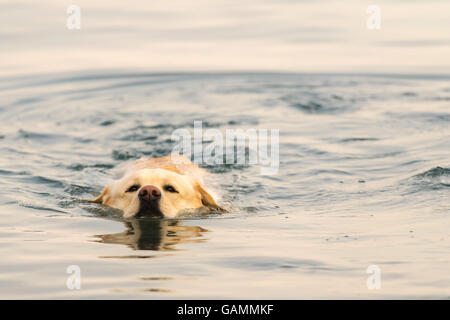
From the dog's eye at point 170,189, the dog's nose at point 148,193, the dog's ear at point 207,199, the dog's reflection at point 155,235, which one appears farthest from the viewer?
the dog's ear at point 207,199

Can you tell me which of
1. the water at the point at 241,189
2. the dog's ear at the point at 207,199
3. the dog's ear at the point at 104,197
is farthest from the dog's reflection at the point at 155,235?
the dog's ear at the point at 104,197

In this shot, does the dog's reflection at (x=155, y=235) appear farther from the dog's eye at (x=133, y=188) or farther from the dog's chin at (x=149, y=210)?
the dog's eye at (x=133, y=188)

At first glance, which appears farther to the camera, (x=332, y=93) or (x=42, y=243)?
(x=332, y=93)

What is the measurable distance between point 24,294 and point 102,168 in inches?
202

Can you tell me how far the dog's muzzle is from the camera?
22.5 ft

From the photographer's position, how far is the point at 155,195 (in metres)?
6.93

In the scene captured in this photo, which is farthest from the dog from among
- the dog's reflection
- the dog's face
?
the dog's reflection

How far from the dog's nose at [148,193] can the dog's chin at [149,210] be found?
38 millimetres

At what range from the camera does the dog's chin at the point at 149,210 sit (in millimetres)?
6903

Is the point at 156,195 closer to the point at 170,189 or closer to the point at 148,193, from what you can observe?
the point at 148,193

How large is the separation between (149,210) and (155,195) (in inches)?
5.9
